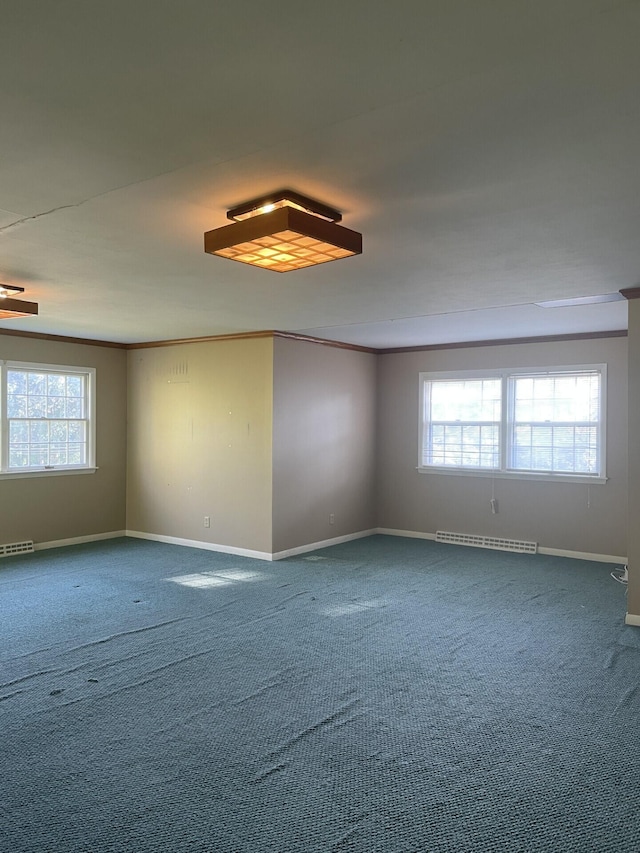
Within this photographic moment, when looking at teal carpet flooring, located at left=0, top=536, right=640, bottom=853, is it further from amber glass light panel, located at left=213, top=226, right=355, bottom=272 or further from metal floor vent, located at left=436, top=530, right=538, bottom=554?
amber glass light panel, located at left=213, top=226, right=355, bottom=272

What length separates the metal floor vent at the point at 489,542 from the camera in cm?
725

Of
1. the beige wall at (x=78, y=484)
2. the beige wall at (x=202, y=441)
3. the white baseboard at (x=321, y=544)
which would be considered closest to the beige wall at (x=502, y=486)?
the white baseboard at (x=321, y=544)

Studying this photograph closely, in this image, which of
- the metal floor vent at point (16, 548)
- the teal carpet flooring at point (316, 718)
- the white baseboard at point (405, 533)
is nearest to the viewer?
the teal carpet flooring at point (316, 718)

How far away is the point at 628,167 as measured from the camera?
2.36 metres

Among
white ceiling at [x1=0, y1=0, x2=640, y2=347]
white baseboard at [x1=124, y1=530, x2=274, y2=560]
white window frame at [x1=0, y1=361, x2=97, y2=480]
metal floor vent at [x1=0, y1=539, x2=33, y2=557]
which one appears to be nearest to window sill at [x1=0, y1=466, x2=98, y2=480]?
white window frame at [x1=0, y1=361, x2=97, y2=480]

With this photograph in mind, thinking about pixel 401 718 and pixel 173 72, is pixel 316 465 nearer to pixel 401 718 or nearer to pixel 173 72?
pixel 401 718

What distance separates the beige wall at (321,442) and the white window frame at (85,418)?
8.00 feet

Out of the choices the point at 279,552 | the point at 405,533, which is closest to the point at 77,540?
the point at 279,552

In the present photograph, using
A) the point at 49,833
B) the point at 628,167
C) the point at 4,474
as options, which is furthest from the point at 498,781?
the point at 4,474

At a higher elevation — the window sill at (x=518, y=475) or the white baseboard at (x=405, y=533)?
the window sill at (x=518, y=475)

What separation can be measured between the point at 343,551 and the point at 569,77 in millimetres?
5996

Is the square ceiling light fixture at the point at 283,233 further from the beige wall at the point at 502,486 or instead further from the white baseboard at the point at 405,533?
the white baseboard at the point at 405,533

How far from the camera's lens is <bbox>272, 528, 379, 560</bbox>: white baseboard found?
686 cm

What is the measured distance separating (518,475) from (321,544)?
2364 mm
